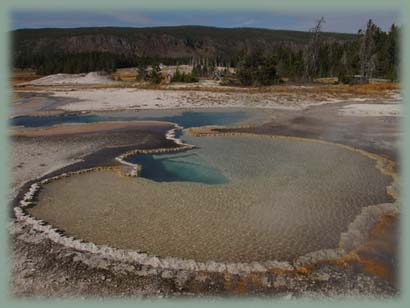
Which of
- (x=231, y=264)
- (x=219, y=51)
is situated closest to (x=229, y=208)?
(x=231, y=264)

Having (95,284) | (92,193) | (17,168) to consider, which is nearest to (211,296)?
(95,284)

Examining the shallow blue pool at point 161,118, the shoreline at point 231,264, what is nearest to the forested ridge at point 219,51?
the shallow blue pool at point 161,118

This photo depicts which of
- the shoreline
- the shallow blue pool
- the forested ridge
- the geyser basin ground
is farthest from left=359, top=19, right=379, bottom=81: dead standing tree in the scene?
the shoreline

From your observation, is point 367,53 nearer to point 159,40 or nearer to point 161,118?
point 161,118

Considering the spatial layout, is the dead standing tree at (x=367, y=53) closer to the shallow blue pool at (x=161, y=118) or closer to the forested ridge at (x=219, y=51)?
the forested ridge at (x=219, y=51)

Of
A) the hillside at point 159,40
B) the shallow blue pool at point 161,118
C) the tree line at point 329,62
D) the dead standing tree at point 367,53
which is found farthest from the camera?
the hillside at point 159,40

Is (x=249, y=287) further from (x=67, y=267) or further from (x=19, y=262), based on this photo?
(x=19, y=262)
